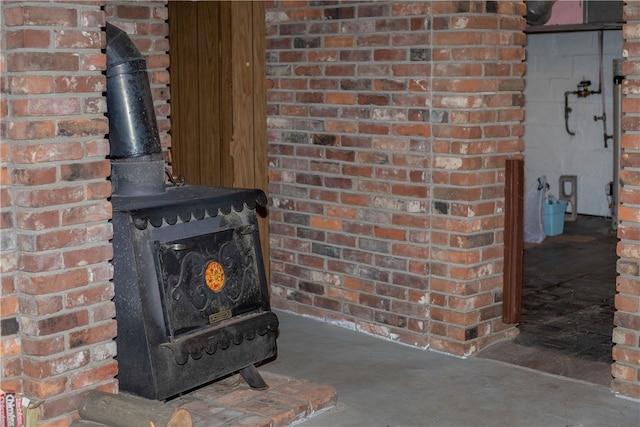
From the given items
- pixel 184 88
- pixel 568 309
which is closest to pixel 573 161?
pixel 568 309

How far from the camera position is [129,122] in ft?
12.3

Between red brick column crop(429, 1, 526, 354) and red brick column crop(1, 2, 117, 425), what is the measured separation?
6.31 ft

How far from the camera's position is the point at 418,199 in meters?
4.88

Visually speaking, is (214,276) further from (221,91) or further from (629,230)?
(221,91)

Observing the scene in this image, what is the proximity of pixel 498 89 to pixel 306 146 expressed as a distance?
125 centimetres

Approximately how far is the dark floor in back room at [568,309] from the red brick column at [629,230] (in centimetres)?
27

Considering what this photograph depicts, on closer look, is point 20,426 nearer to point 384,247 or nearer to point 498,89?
point 384,247

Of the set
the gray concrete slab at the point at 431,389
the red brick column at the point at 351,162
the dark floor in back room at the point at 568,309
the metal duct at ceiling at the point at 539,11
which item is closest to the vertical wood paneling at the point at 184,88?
the red brick column at the point at 351,162

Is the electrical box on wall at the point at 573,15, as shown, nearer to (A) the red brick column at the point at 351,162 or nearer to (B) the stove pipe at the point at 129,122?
(A) the red brick column at the point at 351,162

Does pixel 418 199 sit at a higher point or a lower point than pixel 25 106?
lower

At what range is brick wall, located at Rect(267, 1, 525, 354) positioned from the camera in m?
4.71

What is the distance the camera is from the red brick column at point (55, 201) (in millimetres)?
3248

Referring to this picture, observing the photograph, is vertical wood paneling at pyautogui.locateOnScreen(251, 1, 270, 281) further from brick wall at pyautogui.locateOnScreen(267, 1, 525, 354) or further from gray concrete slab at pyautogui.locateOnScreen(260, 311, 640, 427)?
gray concrete slab at pyautogui.locateOnScreen(260, 311, 640, 427)

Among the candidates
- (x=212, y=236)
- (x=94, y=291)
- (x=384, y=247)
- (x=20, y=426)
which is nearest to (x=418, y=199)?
(x=384, y=247)
